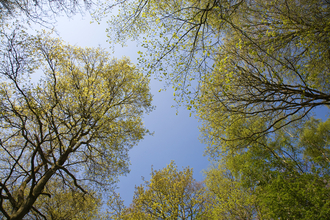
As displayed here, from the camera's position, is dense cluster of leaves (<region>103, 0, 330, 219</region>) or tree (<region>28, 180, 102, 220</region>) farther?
tree (<region>28, 180, 102, 220</region>)

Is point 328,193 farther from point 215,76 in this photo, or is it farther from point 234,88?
point 215,76

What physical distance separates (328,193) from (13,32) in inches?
385

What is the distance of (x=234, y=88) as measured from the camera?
15.8 ft

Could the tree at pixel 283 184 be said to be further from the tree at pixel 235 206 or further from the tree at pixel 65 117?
the tree at pixel 65 117

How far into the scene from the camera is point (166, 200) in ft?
26.4

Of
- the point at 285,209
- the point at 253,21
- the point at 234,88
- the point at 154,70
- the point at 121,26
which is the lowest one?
the point at 285,209

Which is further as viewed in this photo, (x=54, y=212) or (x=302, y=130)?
(x=302, y=130)

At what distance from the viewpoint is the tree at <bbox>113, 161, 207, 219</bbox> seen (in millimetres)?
7719

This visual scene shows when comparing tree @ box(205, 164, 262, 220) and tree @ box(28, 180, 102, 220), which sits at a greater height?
tree @ box(28, 180, 102, 220)

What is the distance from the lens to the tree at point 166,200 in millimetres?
7719

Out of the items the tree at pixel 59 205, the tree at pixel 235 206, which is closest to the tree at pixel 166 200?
the tree at pixel 235 206

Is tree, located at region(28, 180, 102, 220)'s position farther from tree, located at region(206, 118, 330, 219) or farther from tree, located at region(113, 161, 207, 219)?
tree, located at region(206, 118, 330, 219)

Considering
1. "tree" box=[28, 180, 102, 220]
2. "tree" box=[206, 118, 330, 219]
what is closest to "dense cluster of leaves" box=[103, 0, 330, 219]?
"tree" box=[206, 118, 330, 219]

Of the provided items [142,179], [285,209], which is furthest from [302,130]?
[142,179]
